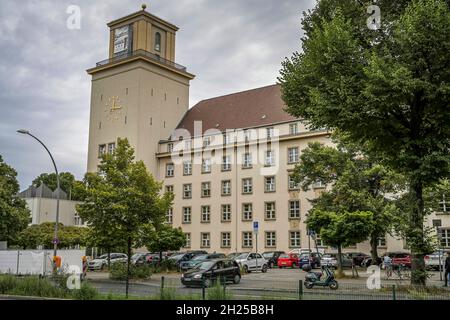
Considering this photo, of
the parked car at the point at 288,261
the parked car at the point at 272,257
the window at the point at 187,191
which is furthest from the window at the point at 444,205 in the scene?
the window at the point at 187,191

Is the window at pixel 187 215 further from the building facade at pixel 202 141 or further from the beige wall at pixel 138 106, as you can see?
the beige wall at pixel 138 106

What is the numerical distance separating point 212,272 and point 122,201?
8014mm

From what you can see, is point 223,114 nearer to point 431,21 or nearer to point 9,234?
point 9,234

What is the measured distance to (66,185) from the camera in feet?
330

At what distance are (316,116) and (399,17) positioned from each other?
5.40m

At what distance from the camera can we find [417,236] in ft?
71.4

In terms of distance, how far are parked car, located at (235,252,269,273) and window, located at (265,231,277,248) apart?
1582 centimetres

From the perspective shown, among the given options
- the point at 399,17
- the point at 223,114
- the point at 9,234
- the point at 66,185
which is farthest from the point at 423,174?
the point at 66,185

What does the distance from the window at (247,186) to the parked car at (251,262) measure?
1914cm

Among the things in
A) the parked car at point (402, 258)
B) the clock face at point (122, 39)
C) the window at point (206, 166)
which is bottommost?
the parked car at point (402, 258)

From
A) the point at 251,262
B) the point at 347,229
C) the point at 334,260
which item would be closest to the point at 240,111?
the point at 334,260

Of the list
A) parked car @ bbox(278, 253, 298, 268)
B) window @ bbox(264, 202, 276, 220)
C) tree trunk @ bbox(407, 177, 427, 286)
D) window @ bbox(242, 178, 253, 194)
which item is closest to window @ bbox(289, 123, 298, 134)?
window @ bbox(242, 178, 253, 194)

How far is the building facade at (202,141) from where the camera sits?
190 ft

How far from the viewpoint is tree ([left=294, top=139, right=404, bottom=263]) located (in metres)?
36.4
